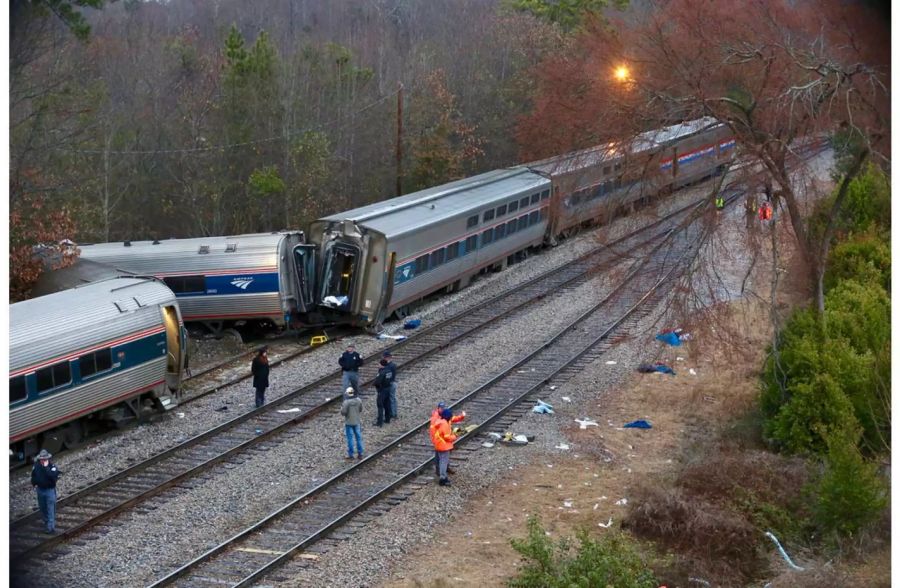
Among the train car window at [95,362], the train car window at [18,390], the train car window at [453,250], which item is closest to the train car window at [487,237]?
the train car window at [453,250]

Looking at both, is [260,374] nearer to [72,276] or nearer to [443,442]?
[443,442]

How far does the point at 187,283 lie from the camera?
80.0ft

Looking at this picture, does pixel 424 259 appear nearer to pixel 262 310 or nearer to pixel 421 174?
pixel 262 310

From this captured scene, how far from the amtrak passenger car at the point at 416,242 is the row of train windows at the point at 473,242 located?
0.03 meters

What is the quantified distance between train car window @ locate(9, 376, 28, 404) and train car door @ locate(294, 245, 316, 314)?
8.89 m

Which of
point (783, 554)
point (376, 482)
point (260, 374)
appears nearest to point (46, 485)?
Result: point (376, 482)

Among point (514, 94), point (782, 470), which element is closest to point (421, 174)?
point (514, 94)

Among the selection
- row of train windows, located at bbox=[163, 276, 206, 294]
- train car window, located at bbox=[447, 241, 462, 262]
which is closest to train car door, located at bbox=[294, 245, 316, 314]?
row of train windows, located at bbox=[163, 276, 206, 294]

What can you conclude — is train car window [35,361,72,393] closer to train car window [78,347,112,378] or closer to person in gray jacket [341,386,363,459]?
train car window [78,347,112,378]

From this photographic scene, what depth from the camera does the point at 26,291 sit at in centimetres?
2236

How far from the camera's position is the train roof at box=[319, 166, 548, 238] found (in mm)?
25562

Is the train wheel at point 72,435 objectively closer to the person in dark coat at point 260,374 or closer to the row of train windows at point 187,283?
the person in dark coat at point 260,374

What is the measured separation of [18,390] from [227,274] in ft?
26.8

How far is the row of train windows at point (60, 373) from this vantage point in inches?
645
